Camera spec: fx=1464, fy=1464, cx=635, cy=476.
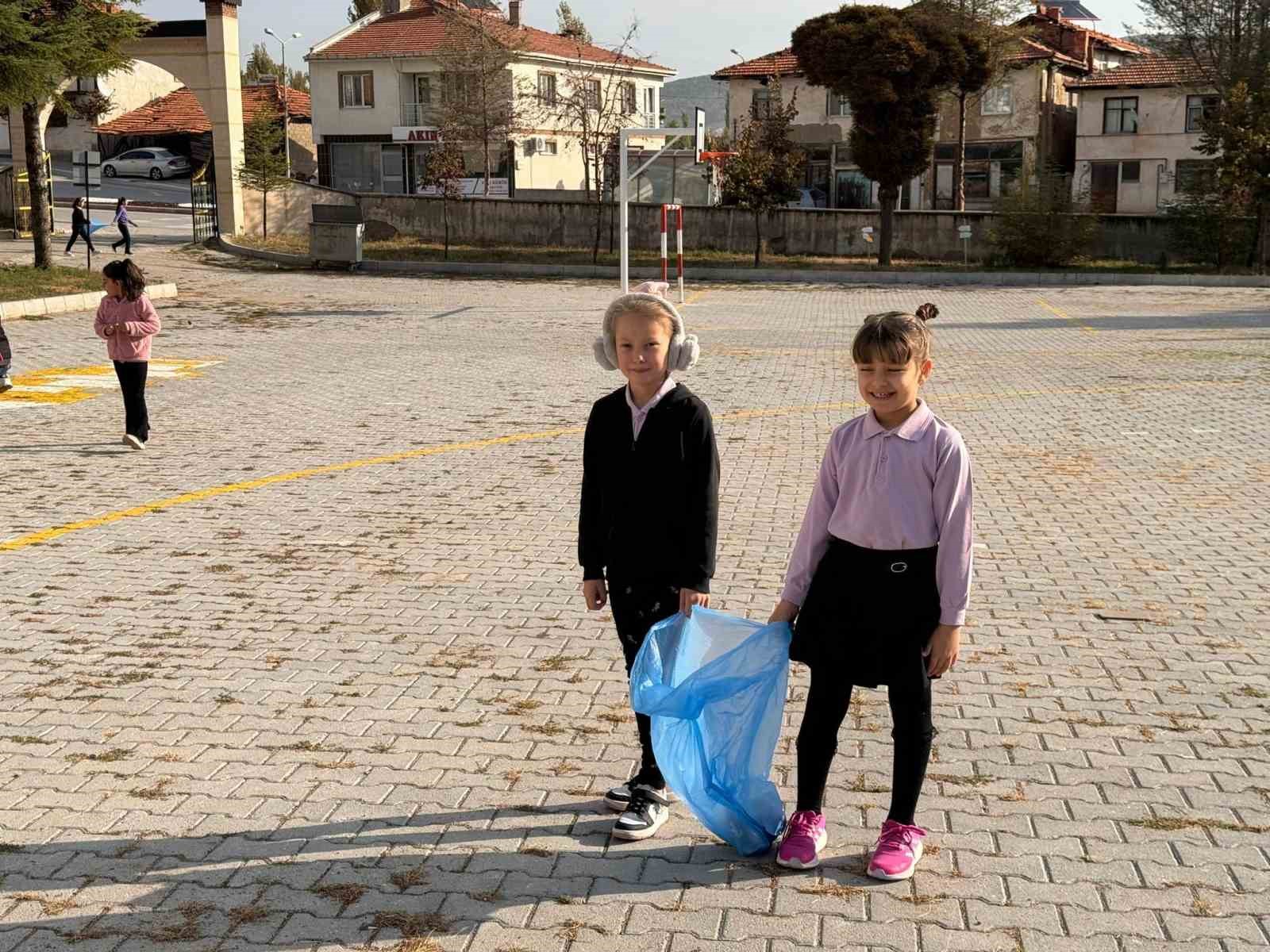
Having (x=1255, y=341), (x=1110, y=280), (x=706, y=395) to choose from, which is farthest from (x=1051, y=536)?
(x=1110, y=280)

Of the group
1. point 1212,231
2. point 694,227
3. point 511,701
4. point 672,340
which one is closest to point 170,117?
point 694,227

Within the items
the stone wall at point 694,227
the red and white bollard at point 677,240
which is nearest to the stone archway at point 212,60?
the stone wall at point 694,227

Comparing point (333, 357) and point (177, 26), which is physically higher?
point (177, 26)

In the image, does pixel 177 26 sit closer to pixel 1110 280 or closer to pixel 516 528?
pixel 1110 280

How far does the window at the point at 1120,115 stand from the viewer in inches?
2178

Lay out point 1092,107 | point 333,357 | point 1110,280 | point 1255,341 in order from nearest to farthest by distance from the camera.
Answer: point 333,357 → point 1255,341 → point 1110,280 → point 1092,107

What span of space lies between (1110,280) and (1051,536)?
27129mm

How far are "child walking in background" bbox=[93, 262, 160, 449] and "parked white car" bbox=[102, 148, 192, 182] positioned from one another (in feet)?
188

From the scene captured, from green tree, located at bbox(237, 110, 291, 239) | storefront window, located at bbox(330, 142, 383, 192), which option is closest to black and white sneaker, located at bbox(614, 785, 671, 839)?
green tree, located at bbox(237, 110, 291, 239)

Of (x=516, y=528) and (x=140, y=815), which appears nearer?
(x=140, y=815)

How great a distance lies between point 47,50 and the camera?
23.5m

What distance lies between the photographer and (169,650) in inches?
244

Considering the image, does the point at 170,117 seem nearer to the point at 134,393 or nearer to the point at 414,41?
the point at 414,41

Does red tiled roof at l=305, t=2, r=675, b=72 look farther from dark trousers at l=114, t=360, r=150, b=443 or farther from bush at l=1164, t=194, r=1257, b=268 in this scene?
dark trousers at l=114, t=360, r=150, b=443
